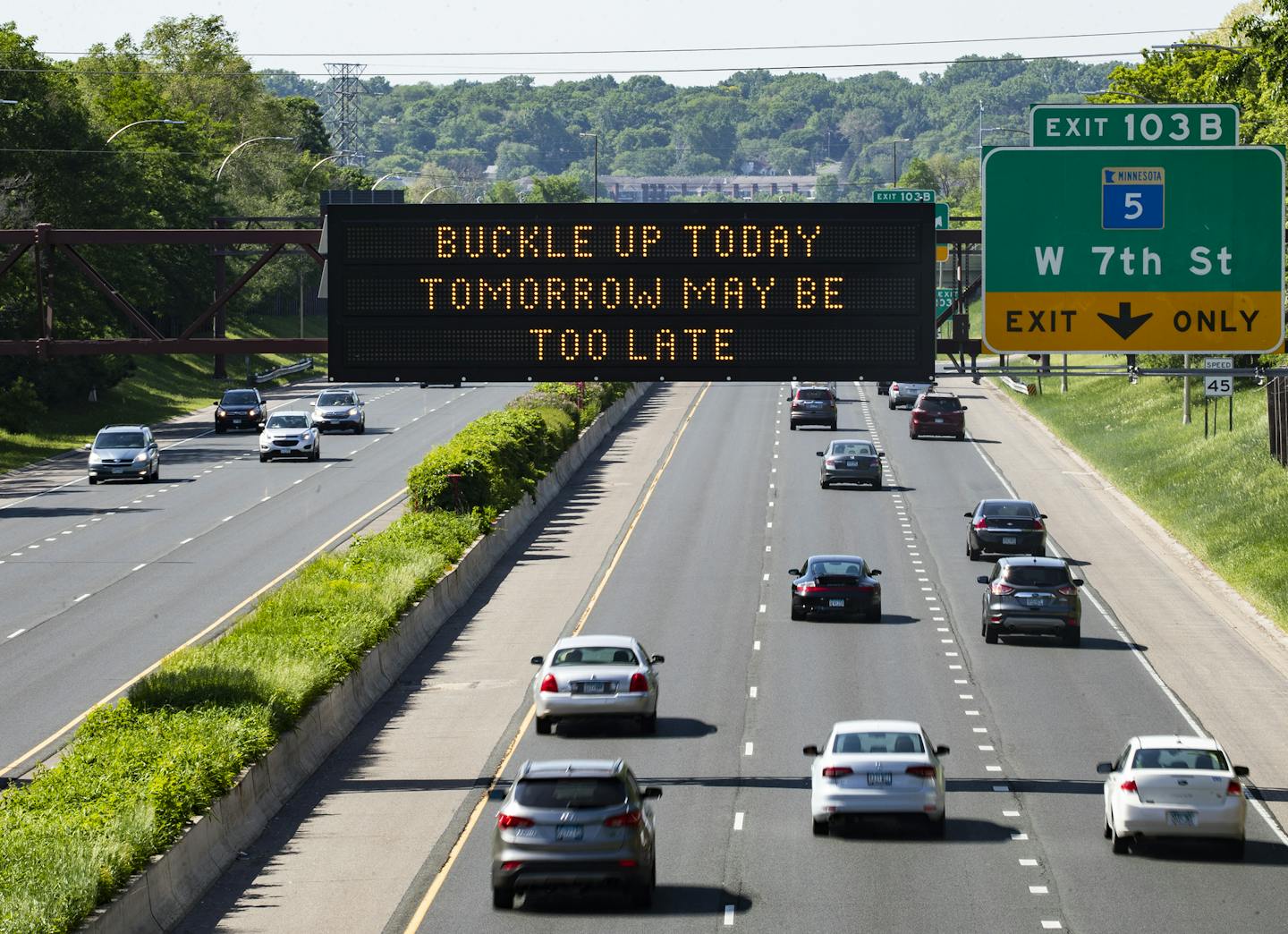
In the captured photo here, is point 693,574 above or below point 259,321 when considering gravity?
below

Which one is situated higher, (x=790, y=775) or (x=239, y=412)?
(x=239, y=412)

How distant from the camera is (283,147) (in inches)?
6083

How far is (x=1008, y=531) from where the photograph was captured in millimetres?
56188

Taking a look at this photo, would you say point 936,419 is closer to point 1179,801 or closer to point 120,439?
point 120,439

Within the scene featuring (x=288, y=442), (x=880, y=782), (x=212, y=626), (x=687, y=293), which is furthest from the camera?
(x=288, y=442)

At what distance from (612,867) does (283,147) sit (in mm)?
136485

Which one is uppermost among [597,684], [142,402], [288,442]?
[142,402]

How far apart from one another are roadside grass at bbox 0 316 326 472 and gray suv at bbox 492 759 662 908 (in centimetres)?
5783

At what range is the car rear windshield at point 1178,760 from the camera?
2648cm

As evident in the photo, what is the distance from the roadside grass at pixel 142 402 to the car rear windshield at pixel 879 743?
182 ft

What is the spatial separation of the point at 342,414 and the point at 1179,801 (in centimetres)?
6722

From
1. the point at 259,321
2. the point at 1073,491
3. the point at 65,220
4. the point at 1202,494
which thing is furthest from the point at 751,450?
the point at 259,321

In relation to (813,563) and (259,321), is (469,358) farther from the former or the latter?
(259,321)

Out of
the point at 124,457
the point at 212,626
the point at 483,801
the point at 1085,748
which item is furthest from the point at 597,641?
the point at 124,457
